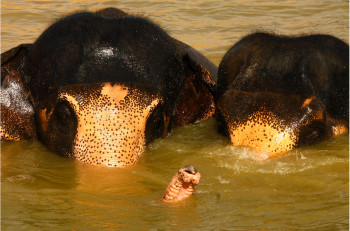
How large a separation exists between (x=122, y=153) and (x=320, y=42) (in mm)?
1628

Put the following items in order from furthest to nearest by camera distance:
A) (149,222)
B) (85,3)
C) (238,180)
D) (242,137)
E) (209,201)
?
(85,3), (242,137), (238,180), (209,201), (149,222)

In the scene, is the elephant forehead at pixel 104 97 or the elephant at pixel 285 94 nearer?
the elephant forehead at pixel 104 97

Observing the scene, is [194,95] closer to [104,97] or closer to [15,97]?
[104,97]

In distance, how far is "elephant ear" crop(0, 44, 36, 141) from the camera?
20.2 feet

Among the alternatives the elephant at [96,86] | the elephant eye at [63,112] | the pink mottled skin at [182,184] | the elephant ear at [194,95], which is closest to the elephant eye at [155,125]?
the elephant at [96,86]

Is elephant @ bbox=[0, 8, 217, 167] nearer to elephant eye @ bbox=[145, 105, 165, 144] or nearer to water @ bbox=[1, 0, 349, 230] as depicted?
elephant eye @ bbox=[145, 105, 165, 144]

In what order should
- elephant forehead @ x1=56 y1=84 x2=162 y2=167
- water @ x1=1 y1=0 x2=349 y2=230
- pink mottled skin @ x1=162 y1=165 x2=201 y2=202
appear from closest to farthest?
pink mottled skin @ x1=162 y1=165 x2=201 y2=202, water @ x1=1 y1=0 x2=349 y2=230, elephant forehead @ x1=56 y1=84 x2=162 y2=167

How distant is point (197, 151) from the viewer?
20.4 feet

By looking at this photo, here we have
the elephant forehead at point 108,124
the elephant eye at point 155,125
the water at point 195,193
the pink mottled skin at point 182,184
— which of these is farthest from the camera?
the elephant eye at point 155,125

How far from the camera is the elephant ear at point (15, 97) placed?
614cm

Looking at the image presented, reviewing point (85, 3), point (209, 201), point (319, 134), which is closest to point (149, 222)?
point (209, 201)

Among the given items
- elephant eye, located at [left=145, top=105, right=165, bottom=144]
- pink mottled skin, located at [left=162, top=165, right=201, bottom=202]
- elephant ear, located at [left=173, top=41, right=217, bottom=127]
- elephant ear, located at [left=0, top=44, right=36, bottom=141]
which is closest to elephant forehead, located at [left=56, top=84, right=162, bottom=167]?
elephant eye, located at [left=145, top=105, right=165, bottom=144]

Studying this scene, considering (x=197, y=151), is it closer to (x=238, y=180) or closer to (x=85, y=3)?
(x=238, y=180)

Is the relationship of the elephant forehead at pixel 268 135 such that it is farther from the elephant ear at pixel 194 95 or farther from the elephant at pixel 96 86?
the elephant ear at pixel 194 95
